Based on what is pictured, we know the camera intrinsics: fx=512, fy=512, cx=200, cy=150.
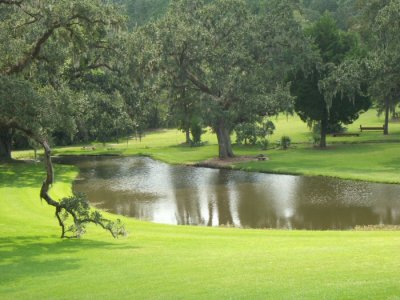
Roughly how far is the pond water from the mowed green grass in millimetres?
5855

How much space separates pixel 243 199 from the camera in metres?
35.2

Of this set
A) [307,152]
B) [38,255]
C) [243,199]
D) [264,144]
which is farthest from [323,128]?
[38,255]

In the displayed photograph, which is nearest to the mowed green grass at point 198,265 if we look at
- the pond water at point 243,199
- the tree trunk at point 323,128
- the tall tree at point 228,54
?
the pond water at point 243,199

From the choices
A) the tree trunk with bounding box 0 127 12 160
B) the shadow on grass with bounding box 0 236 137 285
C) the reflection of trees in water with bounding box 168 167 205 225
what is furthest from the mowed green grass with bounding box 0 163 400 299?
the tree trunk with bounding box 0 127 12 160

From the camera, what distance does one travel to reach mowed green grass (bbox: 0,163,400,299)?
12.0m

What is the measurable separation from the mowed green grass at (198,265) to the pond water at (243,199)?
19.2ft

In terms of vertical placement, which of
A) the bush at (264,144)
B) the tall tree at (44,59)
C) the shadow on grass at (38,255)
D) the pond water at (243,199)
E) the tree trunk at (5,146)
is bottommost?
the pond water at (243,199)

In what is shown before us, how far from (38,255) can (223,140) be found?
39.3 m

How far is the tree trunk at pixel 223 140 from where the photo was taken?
2186 inches

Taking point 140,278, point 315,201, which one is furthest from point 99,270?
point 315,201

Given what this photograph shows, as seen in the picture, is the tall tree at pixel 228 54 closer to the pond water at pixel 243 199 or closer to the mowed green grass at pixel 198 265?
the pond water at pixel 243 199

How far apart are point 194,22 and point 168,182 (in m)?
19.2

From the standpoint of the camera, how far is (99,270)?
49.6 feet

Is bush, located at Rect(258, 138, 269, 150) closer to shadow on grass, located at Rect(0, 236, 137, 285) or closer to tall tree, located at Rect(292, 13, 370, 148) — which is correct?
tall tree, located at Rect(292, 13, 370, 148)
